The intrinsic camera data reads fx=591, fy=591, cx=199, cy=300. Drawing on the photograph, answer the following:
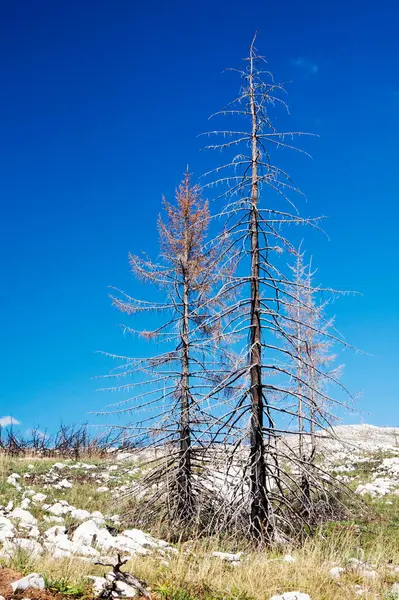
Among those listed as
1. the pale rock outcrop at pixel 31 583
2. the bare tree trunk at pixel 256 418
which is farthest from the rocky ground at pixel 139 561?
the bare tree trunk at pixel 256 418

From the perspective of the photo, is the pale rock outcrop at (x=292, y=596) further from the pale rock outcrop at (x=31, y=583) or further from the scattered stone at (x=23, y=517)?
the scattered stone at (x=23, y=517)

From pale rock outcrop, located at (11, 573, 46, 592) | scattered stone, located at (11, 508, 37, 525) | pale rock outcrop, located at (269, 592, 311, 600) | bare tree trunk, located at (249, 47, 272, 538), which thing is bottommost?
pale rock outcrop, located at (269, 592, 311, 600)

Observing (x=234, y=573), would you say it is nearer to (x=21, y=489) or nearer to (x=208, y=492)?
(x=208, y=492)

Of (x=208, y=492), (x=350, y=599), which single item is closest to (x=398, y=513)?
(x=208, y=492)

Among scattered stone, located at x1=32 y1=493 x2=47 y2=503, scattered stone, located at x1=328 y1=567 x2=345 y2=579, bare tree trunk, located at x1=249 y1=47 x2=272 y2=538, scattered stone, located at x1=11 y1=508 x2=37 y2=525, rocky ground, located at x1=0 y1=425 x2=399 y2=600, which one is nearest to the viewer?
rocky ground, located at x1=0 y1=425 x2=399 y2=600

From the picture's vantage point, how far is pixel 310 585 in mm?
6414

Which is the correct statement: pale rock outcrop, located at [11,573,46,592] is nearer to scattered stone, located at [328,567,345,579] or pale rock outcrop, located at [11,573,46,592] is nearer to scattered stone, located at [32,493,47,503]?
scattered stone, located at [328,567,345,579]

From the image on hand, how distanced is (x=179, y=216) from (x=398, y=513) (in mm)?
9765

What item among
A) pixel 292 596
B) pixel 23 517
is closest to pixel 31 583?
pixel 292 596

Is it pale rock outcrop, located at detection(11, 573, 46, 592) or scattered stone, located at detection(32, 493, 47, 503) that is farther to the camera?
scattered stone, located at detection(32, 493, 47, 503)

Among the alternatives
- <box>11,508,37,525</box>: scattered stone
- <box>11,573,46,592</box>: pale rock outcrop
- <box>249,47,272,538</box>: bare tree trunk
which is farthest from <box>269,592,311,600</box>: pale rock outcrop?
<box>11,508,37,525</box>: scattered stone

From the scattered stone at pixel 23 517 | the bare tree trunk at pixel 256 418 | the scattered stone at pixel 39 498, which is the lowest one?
the scattered stone at pixel 23 517

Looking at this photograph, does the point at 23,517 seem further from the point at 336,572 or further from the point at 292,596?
the point at 292,596

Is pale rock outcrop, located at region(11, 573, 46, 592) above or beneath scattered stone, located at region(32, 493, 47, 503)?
beneath
